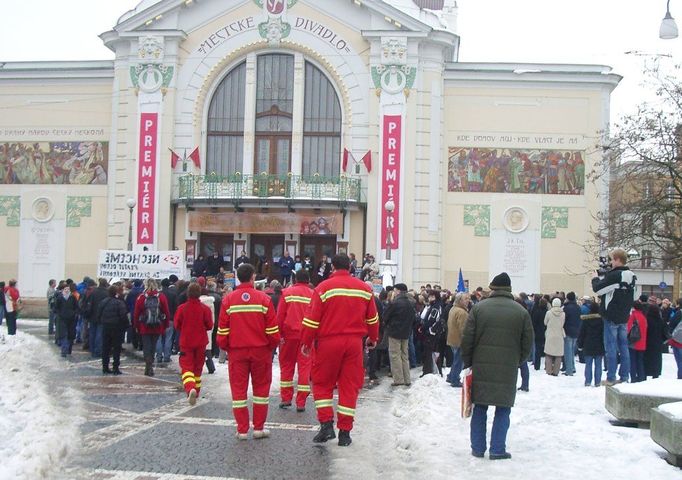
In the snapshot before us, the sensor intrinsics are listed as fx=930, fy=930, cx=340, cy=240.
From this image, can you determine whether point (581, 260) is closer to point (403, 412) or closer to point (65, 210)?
point (65, 210)

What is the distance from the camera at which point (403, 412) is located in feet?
43.9

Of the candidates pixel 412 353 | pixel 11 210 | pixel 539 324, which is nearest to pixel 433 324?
pixel 412 353

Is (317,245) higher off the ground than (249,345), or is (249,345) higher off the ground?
(317,245)

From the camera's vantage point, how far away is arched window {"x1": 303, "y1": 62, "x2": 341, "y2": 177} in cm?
3584

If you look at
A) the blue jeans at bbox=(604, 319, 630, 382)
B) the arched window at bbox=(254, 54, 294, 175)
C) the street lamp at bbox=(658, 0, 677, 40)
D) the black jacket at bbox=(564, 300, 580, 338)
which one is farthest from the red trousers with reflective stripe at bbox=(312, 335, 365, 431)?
the arched window at bbox=(254, 54, 294, 175)

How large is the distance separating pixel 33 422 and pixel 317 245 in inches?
981

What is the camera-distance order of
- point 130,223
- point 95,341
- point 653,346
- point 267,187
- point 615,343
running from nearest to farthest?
point 615,343 → point 653,346 → point 95,341 → point 130,223 → point 267,187

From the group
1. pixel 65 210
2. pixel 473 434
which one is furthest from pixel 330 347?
pixel 65 210

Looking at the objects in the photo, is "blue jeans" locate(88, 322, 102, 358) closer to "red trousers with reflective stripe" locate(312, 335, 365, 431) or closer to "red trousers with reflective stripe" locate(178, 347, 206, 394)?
"red trousers with reflective stripe" locate(178, 347, 206, 394)

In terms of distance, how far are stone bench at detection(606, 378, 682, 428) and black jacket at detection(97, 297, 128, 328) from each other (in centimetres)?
964

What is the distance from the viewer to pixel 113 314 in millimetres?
17578

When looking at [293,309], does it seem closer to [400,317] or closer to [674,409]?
[400,317]

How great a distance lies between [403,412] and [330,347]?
10.8 ft

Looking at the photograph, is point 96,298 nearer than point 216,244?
Yes
